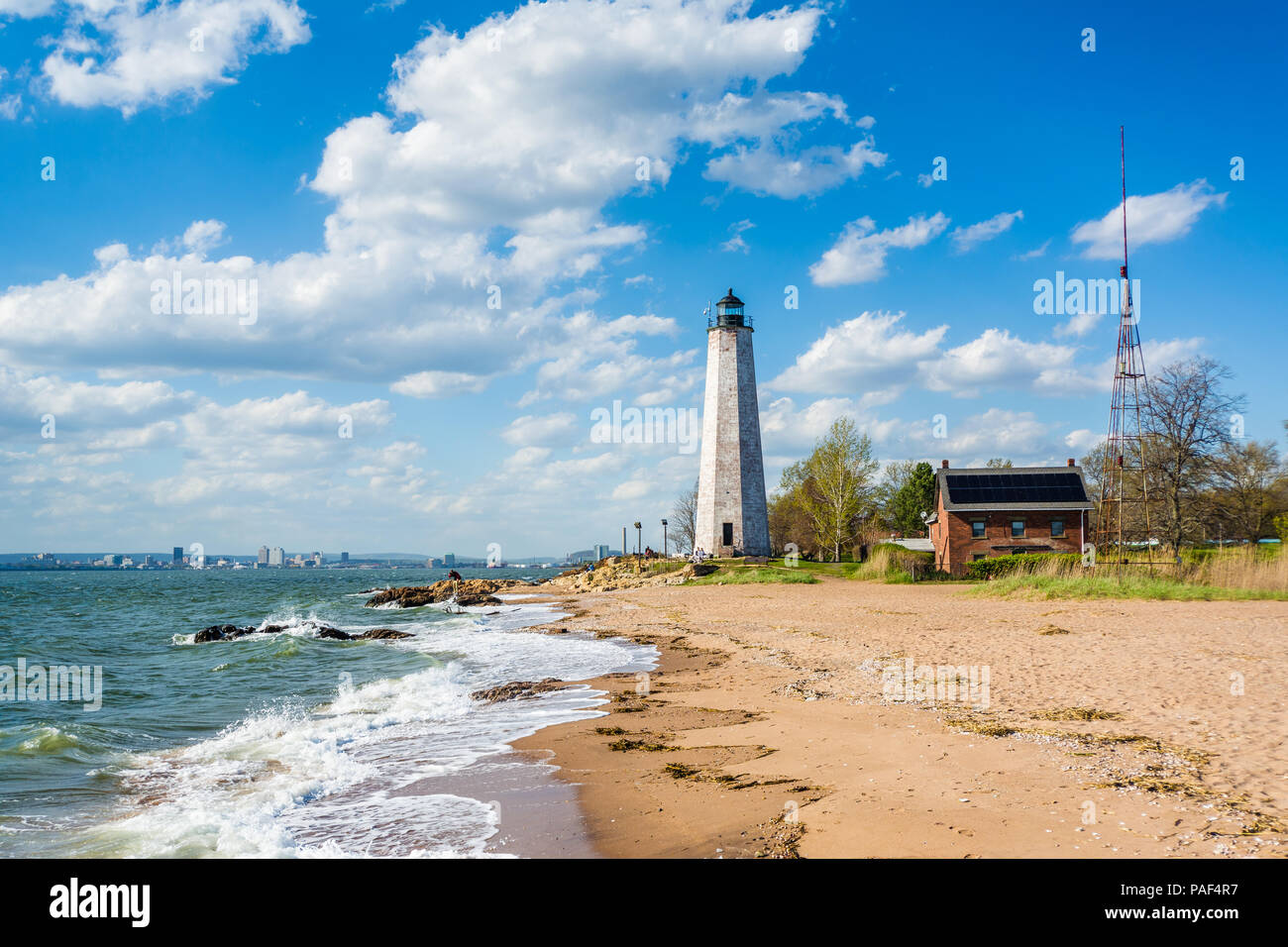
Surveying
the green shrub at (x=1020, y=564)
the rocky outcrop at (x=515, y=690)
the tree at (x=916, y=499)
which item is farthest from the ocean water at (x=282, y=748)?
the tree at (x=916, y=499)

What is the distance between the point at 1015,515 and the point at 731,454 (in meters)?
16.7

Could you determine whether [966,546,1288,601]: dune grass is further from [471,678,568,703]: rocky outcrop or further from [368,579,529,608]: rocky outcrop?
[368,579,529,608]: rocky outcrop

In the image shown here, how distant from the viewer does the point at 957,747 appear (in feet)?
28.1

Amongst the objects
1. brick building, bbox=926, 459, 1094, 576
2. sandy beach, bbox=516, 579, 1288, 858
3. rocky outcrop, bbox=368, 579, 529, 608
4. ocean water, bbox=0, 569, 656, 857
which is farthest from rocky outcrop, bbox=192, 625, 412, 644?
brick building, bbox=926, 459, 1094, 576

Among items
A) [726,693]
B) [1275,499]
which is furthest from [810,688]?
[1275,499]

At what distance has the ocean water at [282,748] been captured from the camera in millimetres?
7469

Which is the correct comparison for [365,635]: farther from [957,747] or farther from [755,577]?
[957,747]

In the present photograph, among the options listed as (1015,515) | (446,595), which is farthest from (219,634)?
(1015,515)

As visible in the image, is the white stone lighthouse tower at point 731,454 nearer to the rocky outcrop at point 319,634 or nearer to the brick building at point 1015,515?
the brick building at point 1015,515

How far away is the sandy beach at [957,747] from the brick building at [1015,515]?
2395 cm
